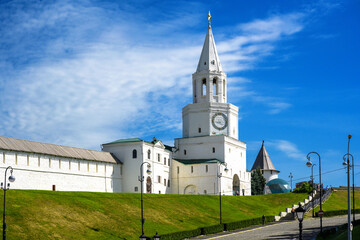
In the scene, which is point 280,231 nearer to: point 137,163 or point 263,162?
point 137,163

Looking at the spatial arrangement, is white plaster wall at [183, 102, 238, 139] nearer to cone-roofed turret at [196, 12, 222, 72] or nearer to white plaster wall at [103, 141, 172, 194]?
cone-roofed turret at [196, 12, 222, 72]

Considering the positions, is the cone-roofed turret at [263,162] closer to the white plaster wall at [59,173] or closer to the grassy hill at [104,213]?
the grassy hill at [104,213]

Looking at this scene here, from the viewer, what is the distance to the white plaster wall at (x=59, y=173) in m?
74.2

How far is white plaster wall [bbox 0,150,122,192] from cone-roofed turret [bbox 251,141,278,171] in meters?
50.2

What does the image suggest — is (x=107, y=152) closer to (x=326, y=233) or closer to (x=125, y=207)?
(x=125, y=207)

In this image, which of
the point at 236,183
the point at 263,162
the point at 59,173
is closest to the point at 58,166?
the point at 59,173

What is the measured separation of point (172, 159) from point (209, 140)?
757 centimetres

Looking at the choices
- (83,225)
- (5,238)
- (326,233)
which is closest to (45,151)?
(83,225)

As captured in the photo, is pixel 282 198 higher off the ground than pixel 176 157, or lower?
lower

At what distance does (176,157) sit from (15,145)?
36.5 meters

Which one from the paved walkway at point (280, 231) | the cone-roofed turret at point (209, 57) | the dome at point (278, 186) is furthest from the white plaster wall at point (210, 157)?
the paved walkway at point (280, 231)

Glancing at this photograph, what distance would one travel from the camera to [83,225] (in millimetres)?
60188

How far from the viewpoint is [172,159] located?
4018 inches

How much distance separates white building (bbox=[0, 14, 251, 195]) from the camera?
7800cm
